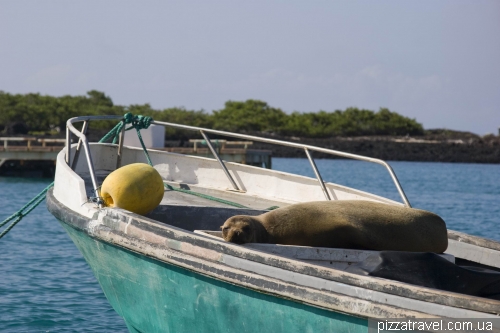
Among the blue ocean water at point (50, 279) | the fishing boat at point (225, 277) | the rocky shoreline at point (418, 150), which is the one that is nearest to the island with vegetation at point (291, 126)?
the rocky shoreline at point (418, 150)

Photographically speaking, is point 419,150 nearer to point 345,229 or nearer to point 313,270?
point 345,229

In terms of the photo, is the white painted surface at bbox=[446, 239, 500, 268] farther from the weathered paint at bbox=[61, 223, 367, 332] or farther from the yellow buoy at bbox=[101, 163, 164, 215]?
the yellow buoy at bbox=[101, 163, 164, 215]

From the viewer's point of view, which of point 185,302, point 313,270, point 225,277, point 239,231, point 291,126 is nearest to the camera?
point 313,270

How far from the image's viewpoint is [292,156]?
7788cm

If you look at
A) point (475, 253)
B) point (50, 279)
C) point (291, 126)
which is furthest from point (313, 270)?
point (291, 126)

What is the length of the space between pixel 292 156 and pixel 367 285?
73.4 m

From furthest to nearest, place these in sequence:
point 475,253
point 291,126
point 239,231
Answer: point 291,126, point 475,253, point 239,231

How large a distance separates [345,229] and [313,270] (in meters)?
1.02

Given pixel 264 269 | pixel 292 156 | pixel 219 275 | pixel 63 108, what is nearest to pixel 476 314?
pixel 264 269

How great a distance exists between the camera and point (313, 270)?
4793mm

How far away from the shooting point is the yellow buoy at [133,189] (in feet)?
21.4

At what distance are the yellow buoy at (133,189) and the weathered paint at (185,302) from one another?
424 mm

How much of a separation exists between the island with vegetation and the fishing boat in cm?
4474

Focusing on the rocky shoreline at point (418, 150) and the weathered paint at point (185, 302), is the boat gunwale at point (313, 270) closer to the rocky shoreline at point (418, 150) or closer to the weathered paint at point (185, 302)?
the weathered paint at point (185, 302)
